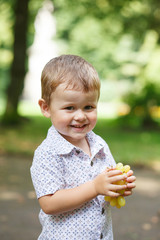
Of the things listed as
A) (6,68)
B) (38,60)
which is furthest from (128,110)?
(38,60)

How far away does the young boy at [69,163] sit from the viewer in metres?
1.82

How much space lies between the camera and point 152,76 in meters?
15.1

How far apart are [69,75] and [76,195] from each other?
0.58 metres

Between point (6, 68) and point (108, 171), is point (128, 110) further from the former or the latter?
point (6, 68)

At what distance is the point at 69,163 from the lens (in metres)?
1.88

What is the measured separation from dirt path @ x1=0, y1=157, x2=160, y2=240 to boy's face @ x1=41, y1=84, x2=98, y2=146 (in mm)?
2302

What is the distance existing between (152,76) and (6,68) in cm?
1845

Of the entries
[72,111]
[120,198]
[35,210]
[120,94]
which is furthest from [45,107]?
[120,94]

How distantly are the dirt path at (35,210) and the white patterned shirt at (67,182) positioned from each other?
2.10m

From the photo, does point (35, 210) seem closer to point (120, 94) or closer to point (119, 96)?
point (120, 94)

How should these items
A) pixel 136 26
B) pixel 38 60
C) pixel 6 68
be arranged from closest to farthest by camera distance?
pixel 136 26, pixel 6 68, pixel 38 60

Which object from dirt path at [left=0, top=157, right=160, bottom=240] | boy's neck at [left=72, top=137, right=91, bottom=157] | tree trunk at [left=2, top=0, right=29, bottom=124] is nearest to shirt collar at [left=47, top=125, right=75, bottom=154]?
boy's neck at [left=72, top=137, right=91, bottom=157]

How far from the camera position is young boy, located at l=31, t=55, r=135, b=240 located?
1.82m

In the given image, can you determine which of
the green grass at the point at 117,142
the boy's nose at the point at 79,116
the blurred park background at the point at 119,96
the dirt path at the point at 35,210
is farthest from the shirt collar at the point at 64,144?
the green grass at the point at 117,142
